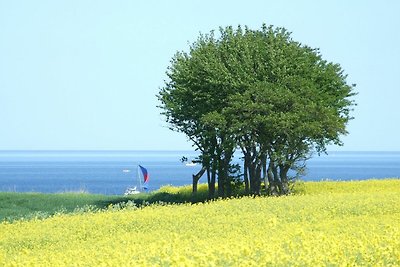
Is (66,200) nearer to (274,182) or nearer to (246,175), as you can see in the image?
(246,175)

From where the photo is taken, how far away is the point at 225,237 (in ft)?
67.4

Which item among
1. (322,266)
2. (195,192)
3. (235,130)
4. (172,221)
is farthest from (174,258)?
(195,192)

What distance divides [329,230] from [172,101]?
108 ft

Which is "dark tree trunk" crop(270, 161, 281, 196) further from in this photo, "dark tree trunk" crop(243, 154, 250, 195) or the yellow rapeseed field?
the yellow rapeseed field

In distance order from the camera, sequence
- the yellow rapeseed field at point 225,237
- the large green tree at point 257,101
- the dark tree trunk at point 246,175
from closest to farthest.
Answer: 1. the yellow rapeseed field at point 225,237
2. the large green tree at point 257,101
3. the dark tree trunk at point 246,175

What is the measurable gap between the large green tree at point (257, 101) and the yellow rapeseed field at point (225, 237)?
13.7 m

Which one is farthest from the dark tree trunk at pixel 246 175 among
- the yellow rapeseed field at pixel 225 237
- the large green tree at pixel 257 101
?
the yellow rapeseed field at pixel 225 237

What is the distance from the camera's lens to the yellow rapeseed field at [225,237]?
46.9 feet

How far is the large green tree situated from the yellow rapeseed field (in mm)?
13685

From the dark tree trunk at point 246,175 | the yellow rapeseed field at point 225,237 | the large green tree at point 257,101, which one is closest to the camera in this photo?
the yellow rapeseed field at point 225,237

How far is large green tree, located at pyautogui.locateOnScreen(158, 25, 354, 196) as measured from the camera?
4650 centimetres

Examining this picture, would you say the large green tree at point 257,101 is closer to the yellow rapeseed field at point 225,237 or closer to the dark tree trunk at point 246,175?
the dark tree trunk at point 246,175

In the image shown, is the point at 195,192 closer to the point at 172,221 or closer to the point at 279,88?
the point at 279,88

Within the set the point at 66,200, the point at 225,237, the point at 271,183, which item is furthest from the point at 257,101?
the point at 225,237
